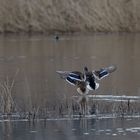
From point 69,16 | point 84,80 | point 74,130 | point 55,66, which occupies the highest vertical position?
point 69,16

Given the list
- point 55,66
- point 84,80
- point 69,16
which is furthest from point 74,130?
point 69,16

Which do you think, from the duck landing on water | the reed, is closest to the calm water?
the duck landing on water

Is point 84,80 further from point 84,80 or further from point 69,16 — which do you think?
point 69,16

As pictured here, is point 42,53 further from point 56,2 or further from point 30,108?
point 56,2

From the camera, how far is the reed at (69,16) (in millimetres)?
51906

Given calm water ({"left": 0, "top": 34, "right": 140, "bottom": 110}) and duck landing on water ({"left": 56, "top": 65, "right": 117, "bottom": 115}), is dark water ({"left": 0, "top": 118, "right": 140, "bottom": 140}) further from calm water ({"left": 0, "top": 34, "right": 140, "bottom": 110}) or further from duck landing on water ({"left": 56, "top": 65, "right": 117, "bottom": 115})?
duck landing on water ({"left": 56, "top": 65, "right": 117, "bottom": 115})

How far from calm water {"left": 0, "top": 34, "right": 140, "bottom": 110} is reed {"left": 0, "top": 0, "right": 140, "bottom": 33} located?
15.1 m

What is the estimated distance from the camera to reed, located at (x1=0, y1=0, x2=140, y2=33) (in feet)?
170

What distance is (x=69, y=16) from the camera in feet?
180

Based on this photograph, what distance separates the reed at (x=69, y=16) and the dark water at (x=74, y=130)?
123 ft

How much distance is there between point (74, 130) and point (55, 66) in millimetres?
12358

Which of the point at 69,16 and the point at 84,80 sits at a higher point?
the point at 69,16

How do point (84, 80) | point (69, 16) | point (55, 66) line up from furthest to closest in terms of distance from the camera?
point (69, 16) < point (55, 66) < point (84, 80)

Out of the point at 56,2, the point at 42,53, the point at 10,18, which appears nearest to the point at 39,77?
the point at 42,53
